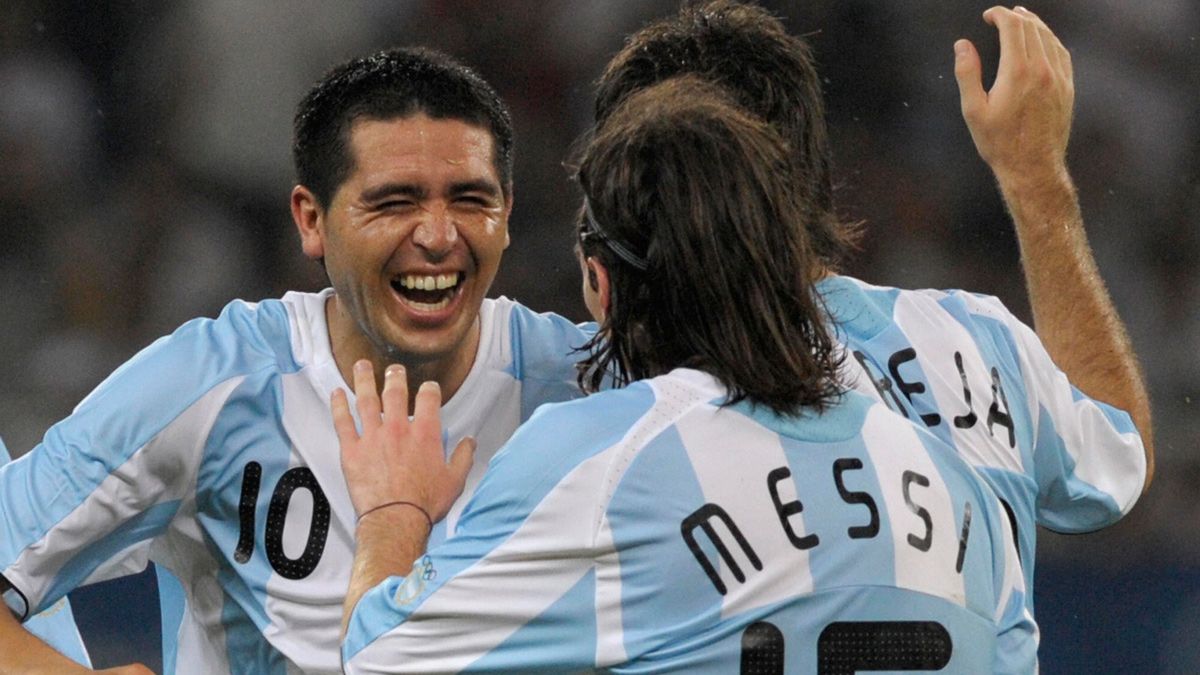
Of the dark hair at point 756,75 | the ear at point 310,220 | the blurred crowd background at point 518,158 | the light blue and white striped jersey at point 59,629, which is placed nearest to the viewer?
the dark hair at point 756,75

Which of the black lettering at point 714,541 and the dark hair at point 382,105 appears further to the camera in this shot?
the dark hair at point 382,105

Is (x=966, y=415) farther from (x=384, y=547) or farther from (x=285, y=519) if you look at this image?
(x=285, y=519)

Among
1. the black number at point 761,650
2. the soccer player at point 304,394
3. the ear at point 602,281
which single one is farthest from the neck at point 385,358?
the black number at point 761,650

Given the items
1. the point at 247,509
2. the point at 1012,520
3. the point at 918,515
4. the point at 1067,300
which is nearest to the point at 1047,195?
the point at 1067,300

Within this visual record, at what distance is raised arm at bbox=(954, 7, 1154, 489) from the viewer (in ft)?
10.6

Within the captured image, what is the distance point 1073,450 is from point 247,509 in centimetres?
151

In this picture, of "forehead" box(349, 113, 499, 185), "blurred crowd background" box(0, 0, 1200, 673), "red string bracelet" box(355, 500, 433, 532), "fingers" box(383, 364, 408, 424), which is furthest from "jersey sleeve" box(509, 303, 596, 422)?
"blurred crowd background" box(0, 0, 1200, 673)

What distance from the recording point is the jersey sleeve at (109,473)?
9.98 ft

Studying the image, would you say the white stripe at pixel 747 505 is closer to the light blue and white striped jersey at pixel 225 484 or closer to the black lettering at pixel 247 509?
the light blue and white striped jersey at pixel 225 484

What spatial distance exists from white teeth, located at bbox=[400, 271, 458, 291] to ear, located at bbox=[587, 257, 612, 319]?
70 cm

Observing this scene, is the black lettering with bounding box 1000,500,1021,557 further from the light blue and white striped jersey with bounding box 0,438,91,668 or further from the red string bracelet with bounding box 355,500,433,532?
the light blue and white striped jersey with bounding box 0,438,91,668

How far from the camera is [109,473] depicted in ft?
9.96

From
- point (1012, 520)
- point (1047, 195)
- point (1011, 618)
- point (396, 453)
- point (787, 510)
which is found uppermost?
point (396, 453)

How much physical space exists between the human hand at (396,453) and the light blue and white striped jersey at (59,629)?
3.97 ft
